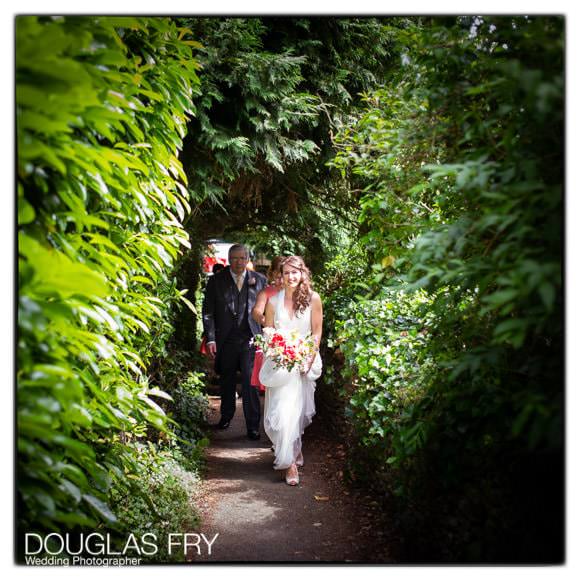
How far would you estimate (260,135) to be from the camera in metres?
4.91

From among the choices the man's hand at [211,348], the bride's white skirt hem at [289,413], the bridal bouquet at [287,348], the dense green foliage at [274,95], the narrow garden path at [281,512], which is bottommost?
the narrow garden path at [281,512]

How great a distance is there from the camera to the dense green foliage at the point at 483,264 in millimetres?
1875

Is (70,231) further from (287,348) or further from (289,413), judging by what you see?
(289,413)

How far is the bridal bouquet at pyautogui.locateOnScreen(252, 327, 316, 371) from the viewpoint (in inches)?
180

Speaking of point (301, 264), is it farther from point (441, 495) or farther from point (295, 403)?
point (441, 495)

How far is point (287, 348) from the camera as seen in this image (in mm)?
4594

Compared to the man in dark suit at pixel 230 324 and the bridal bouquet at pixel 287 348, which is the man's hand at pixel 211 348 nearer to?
the man in dark suit at pixel 230 324

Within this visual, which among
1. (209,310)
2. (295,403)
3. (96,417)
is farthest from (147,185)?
(209,310)

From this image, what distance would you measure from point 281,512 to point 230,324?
2.97m

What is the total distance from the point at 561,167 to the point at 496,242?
57 centimetres

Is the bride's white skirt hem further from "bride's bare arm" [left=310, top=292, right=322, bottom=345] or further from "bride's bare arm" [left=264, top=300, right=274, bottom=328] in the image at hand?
"bride's bare arm" [left=264, top=300, right=274, bottom=328]

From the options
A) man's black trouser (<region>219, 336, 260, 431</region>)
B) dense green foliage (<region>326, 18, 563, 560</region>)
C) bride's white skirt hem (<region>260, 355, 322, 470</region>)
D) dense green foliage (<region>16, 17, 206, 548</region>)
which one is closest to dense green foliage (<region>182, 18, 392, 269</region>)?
dense green foliage (<region>326, 18, 563, 560</region>)

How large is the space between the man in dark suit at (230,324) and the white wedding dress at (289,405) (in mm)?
1380

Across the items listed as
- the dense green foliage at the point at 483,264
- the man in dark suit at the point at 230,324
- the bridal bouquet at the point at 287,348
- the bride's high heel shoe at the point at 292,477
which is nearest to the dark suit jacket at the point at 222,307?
the man in dark suit at the point at 230,324
